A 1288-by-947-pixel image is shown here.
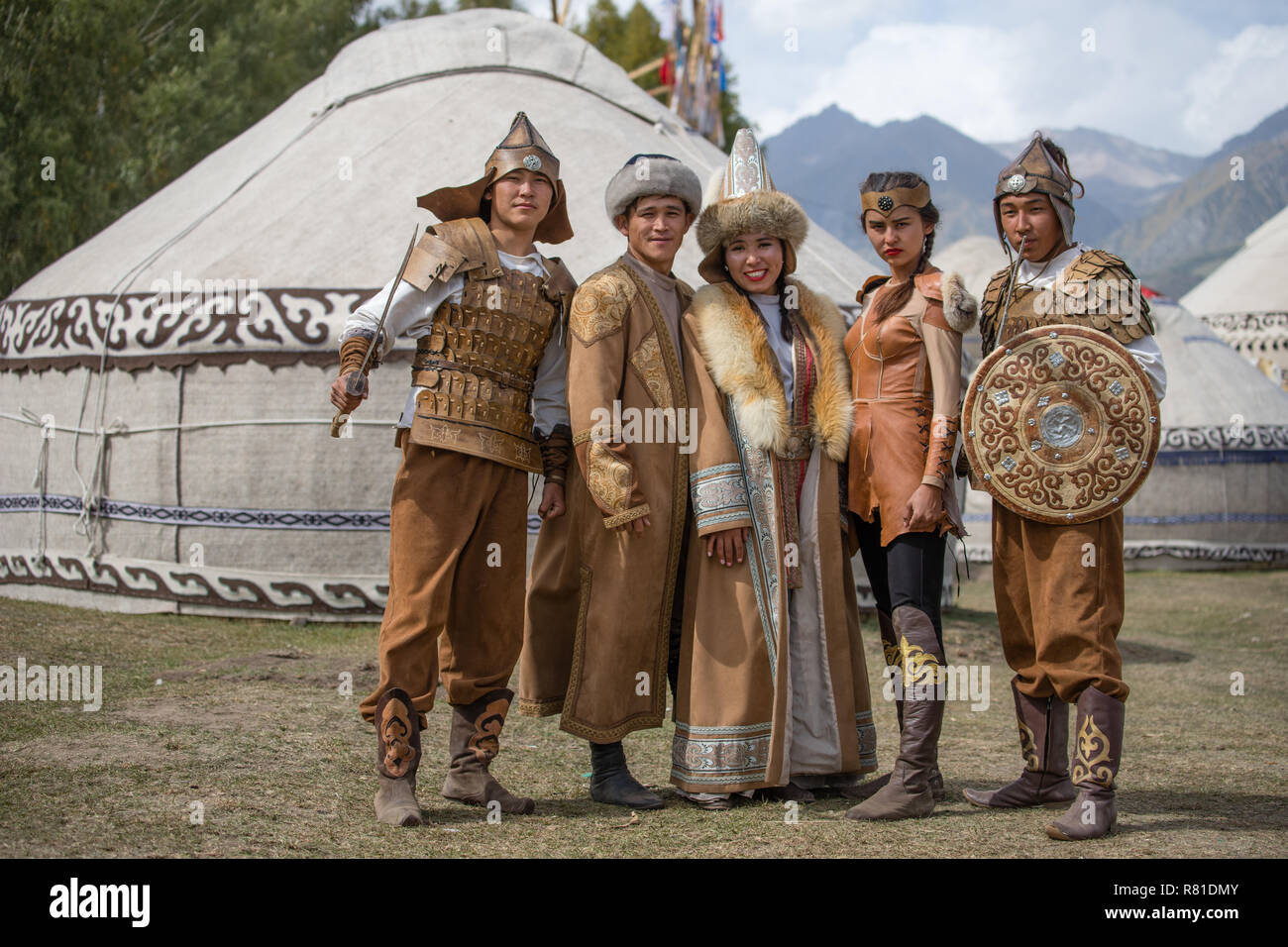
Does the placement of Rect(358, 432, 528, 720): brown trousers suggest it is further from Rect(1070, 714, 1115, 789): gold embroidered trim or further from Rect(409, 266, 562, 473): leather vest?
Rect(1070, 714, 1115, 789): gold embroidered trim

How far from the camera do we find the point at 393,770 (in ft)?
9.48

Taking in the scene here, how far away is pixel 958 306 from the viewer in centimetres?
301

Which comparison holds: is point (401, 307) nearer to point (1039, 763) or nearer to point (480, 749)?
point (480, 749)

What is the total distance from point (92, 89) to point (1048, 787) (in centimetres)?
1069

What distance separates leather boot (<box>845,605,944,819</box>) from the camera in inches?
117

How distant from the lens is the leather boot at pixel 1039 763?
10.1 feet

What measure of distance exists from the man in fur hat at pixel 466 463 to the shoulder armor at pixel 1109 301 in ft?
4.01

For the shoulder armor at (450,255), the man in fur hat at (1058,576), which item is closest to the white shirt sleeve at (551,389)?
the shoulder armor at (450,255)

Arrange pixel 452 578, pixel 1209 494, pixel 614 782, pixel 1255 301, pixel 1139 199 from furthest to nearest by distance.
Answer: pixel 1139 199, pixel 1255 301, pixel 1209 494, pixel 614 782, pixel 452 578

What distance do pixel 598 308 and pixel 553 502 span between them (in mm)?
491

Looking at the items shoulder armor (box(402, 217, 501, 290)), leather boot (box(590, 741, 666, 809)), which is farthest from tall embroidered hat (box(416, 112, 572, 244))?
leather boot (box(590, 741, 666, 809))

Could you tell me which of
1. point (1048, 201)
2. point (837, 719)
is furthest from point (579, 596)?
point (1048, 201)

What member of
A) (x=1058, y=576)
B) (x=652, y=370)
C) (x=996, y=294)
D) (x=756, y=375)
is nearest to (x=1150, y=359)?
(x=996, y=294)

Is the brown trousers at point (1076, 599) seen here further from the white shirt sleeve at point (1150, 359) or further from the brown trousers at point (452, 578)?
the brown trousers at point (452, 578)
